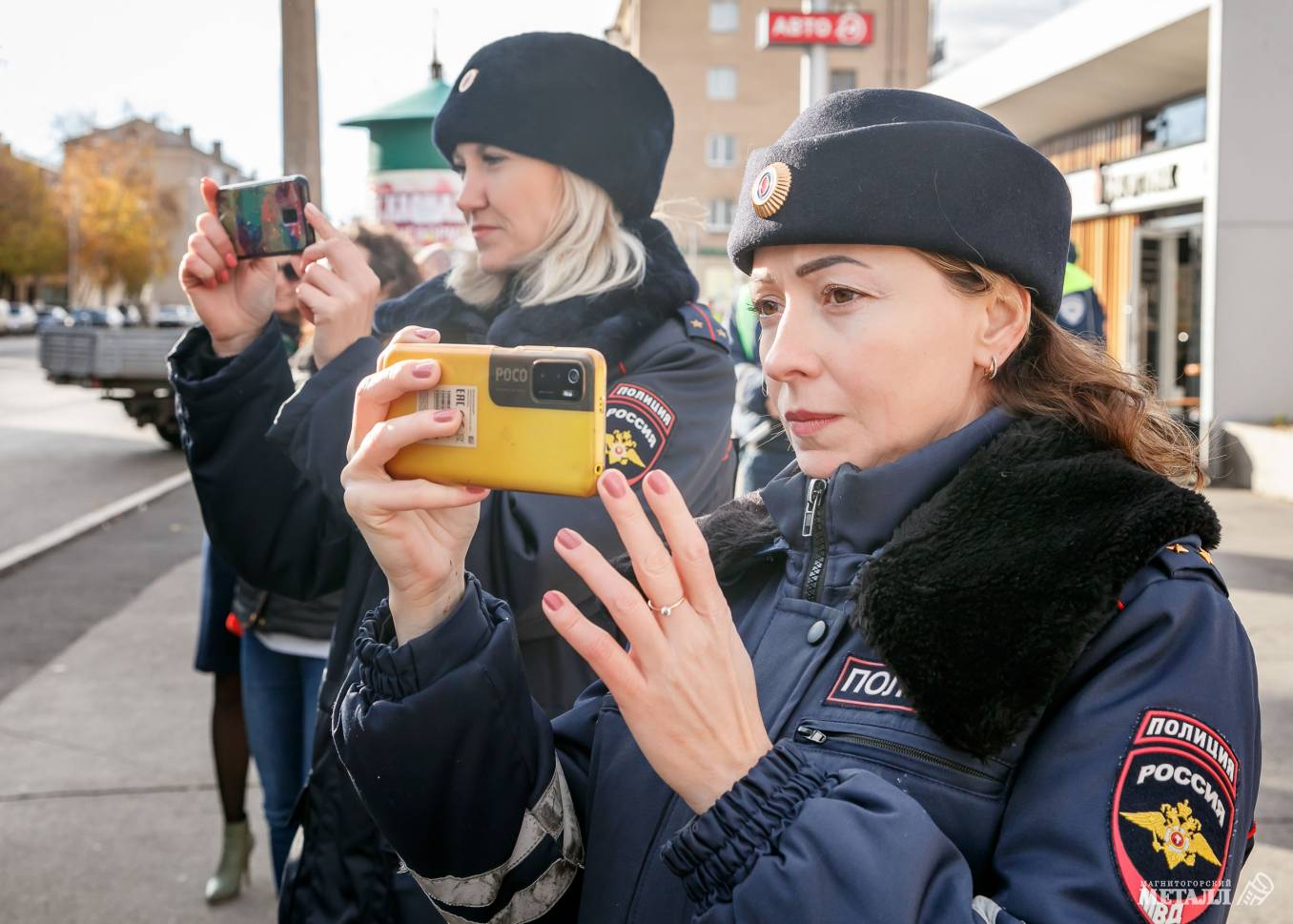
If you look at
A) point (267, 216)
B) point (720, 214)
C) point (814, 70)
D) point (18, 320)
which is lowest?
point (267, 216)

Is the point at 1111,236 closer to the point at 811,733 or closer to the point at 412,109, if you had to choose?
the point at 412,109

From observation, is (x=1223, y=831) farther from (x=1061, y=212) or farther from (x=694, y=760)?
(x=1061, y=212)

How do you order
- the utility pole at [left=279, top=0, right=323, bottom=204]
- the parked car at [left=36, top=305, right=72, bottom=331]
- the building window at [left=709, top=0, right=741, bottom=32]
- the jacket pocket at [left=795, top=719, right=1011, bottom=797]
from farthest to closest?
the parked car at [left=36, top=305, right=72, bottom=331] → the building window at [left=709, top=0, right=741, bottom=32] → the utility pole at [left=279, top=0, right=323, bottom=204] → the jacket pocket at [left=795, top=719, right=1011, bottom=797]

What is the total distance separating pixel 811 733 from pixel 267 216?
5.94 ft

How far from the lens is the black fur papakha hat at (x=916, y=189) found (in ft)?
4.80

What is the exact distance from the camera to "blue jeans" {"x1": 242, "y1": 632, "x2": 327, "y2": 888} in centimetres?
354

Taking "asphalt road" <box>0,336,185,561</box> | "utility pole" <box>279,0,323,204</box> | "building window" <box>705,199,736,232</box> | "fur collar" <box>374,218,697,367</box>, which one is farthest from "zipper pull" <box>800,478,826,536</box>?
"building window" <box>705,199,736,232</box>

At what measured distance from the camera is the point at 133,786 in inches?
199

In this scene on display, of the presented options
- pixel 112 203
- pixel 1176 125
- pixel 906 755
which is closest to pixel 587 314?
pixel 906 755

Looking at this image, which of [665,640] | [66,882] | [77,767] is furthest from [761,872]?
[77,767]

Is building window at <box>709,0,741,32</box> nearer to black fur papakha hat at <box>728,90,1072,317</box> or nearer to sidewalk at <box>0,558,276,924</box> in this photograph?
sidewalk at <box>0,558,276,924</box>

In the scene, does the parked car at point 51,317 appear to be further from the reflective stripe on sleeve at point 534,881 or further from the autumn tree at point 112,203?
the reflective stripe on sleeve at point 534,881

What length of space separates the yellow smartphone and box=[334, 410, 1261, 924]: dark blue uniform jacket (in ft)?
0.77

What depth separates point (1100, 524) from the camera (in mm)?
1297
